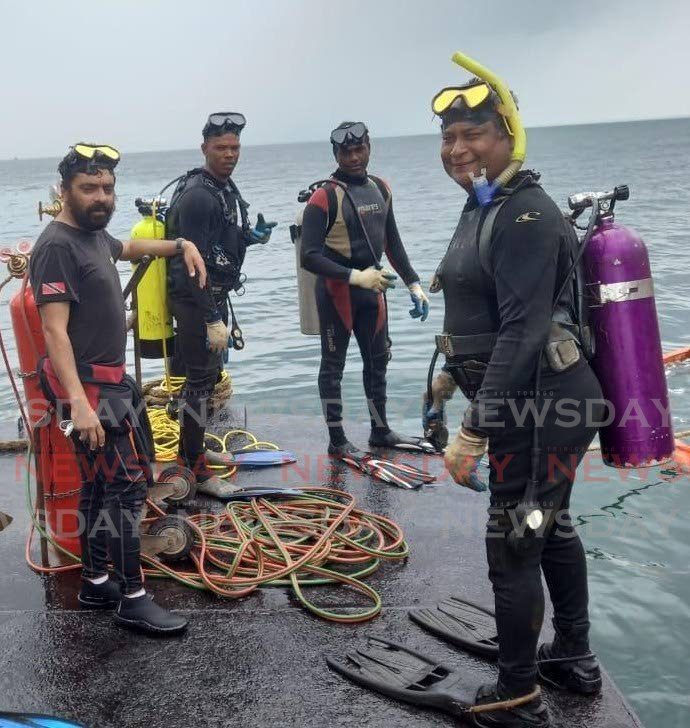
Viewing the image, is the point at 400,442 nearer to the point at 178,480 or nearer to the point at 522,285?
the point at 178,480

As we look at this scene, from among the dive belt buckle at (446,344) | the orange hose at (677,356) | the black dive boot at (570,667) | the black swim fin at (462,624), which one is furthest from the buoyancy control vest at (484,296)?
the orange hose at (677,356)

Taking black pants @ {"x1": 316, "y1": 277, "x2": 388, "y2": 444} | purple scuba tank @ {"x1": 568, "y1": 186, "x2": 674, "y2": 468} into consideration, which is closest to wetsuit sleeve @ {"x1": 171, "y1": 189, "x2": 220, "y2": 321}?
black pants @ {"x1": 316, "y1": 277, "x2": 388, "y2": 444}

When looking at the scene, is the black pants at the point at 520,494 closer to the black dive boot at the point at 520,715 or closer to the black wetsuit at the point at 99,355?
the black dive boot at the point at 520,715

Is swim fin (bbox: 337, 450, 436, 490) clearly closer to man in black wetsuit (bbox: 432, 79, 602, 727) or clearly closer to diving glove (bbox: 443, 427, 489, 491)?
man in black wetsuit (bbox: 432, 79, 602, 727)

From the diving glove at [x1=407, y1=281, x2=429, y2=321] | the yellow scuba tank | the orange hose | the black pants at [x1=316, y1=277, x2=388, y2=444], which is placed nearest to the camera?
the yellow scuba tank

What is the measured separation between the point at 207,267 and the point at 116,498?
5.91 ft

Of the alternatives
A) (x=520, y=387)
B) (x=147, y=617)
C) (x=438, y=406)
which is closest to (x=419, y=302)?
(x=438, y=406)

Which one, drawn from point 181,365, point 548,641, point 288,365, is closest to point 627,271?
point 548,641

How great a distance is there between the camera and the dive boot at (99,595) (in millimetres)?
3646

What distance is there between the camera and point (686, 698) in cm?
438

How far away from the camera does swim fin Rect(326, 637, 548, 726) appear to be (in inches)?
111

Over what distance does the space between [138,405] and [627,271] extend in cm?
215

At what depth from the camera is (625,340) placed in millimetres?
2760

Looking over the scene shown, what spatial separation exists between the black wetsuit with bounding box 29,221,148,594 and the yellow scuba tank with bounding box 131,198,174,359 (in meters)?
1.16
